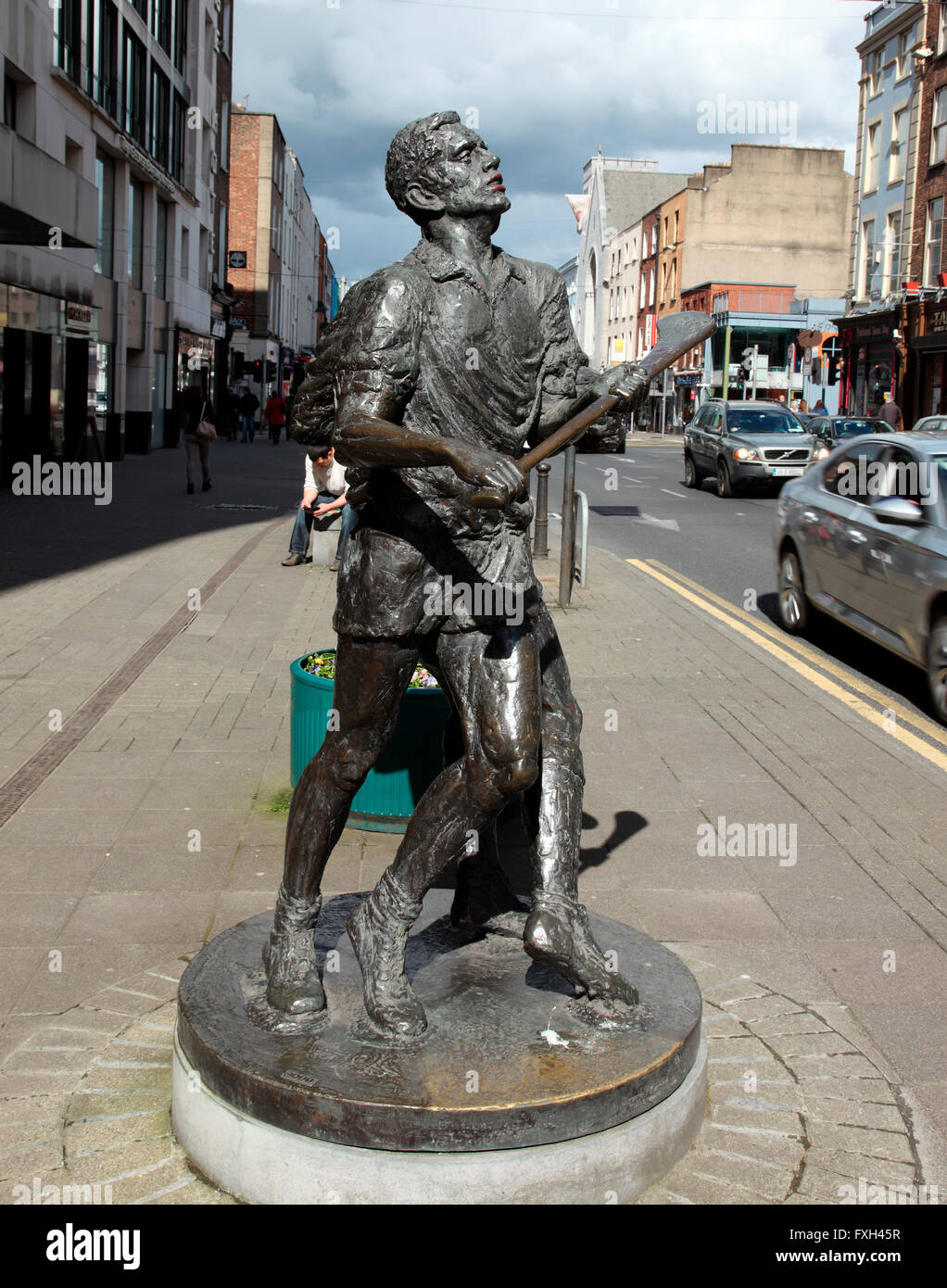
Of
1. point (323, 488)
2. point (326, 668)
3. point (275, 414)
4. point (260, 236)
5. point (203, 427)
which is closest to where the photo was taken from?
point (326, 668)

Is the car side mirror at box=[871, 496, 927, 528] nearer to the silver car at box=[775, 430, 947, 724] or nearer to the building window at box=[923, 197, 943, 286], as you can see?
the silver car at box=[775, 430, 947, 724]

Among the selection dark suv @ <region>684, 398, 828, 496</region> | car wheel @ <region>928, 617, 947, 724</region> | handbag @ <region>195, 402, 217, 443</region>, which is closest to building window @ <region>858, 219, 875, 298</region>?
dark suv @ <region>684, 398, 828, 496</region>

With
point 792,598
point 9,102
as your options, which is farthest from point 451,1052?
point 9,102

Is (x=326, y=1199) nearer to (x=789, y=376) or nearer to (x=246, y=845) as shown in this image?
(x=246, y=845)

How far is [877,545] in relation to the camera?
901cm

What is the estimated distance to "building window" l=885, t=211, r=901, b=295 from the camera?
4178 cm

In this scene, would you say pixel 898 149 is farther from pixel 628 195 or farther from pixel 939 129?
pixel 628 195

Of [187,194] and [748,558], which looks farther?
[187,194]

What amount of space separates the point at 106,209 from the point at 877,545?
25.5 m

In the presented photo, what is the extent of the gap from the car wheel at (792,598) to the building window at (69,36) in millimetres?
19505

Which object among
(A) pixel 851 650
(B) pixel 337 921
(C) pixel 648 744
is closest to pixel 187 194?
(A) pixel 851 650

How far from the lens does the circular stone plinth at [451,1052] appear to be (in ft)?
9.34

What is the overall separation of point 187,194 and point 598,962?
38.0 m

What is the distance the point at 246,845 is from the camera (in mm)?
5340
